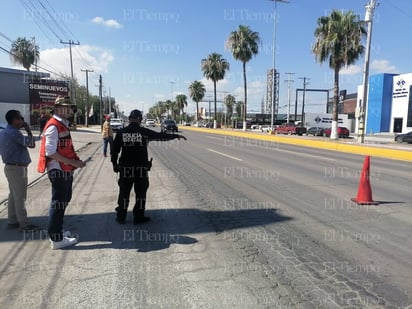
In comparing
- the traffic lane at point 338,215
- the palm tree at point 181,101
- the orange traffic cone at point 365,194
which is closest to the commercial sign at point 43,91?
the traffic lane at point 338,215

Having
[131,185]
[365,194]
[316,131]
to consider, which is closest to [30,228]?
[131,185]

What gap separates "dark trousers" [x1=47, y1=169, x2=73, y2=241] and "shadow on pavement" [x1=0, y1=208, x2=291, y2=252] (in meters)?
0.31

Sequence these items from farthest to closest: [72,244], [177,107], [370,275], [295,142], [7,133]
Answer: [177,107], [295,142], [7,133], [72,244], [370,275]

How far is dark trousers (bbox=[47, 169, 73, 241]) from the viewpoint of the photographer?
483 centimetres

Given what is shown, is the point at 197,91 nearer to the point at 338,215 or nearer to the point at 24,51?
the point at 24,51

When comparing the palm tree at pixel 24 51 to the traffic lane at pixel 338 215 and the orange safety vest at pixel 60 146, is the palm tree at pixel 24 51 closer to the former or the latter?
the traffic lane at pixel 338 215

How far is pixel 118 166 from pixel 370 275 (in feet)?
12.4

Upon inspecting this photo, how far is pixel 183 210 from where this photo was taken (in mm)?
6902

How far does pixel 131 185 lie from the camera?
6012mm

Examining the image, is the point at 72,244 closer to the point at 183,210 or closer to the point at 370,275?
the point at 183,210

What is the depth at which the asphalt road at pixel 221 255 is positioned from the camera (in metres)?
3.62

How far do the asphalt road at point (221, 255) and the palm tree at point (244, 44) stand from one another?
155 feet

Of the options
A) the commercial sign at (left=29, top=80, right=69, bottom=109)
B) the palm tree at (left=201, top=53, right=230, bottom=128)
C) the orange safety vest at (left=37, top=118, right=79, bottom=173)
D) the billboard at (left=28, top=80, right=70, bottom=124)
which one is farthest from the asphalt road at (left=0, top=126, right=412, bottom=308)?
the palm tree at (left=201, top=53, right=230, bottom=128)

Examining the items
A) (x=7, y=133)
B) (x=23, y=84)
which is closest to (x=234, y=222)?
(x=7, y=133)
